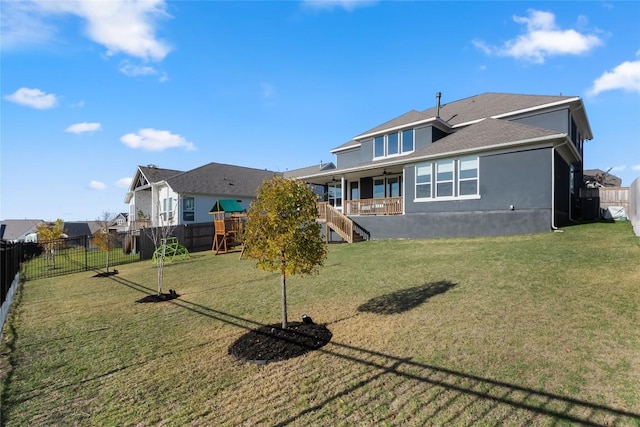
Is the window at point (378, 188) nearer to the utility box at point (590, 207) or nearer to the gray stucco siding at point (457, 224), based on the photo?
the gray stucco siding at point (457, 224)

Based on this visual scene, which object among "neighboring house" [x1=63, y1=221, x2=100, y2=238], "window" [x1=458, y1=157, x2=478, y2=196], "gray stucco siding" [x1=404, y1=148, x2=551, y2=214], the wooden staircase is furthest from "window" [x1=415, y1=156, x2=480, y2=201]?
"neighboring house" [x1=63, y1=221, x2=100, y2=238]

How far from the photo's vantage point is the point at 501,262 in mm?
8461

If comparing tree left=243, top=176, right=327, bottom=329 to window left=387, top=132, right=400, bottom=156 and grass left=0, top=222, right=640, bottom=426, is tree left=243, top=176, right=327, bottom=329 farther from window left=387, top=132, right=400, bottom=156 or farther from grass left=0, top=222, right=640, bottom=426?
window left=387, top=132, right=400, bottom=156

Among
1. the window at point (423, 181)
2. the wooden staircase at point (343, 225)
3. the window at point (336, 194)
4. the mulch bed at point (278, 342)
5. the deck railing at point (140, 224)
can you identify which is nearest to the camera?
the mulch bed at point (278, 342)

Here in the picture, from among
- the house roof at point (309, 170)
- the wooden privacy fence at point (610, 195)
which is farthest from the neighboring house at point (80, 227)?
the wooden privacy fence at point (610, 195)

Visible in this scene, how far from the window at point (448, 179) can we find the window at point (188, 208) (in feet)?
64.3

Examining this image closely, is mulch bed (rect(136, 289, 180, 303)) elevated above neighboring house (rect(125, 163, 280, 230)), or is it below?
below

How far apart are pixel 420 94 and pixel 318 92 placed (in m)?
11.7

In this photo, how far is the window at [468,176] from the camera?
14.5m

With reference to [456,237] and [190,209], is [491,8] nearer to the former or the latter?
[456,237]

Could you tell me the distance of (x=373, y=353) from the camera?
14.6 ft

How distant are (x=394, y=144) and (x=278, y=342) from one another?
17.3 metres

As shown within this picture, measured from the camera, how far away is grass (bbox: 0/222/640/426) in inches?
129

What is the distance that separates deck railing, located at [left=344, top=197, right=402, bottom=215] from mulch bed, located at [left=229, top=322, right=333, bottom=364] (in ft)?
40.3
